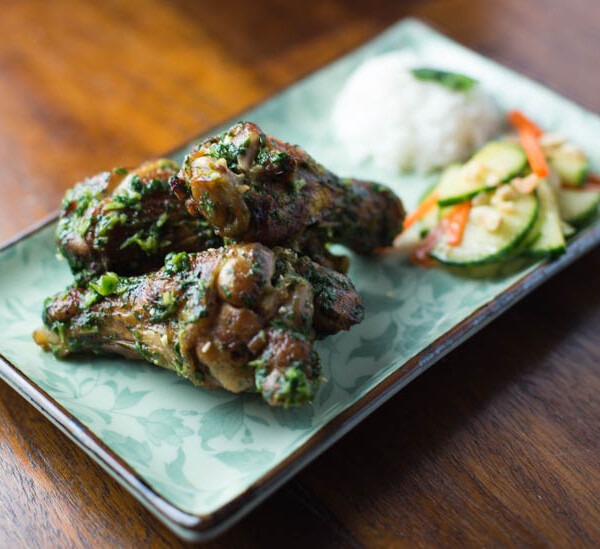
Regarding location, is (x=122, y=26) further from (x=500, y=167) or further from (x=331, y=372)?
(x=331, y=372)

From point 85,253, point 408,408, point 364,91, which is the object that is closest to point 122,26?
point 364,91

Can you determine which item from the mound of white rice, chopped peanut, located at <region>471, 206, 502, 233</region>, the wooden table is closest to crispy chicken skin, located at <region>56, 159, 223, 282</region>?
the wooden table

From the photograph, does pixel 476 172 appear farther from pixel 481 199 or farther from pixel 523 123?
pixel 523 123

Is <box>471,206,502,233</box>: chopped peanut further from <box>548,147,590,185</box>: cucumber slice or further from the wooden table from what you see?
<box>548,147,590,185</box>: cucumber slice

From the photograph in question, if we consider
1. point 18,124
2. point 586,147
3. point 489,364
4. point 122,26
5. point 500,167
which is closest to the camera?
point 489,364

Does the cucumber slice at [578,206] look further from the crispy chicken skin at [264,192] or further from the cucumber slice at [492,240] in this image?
the crispy chicken skin at [264,192]

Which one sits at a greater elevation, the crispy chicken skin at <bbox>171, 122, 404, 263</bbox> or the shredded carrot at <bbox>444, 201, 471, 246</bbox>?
the crispy chicken skin at <bbox>171, 122, 404, 263</bbox>

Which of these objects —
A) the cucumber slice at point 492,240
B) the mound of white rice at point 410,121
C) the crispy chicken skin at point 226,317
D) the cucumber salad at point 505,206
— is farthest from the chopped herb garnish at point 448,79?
the crispy chicken skin at point 226,317
